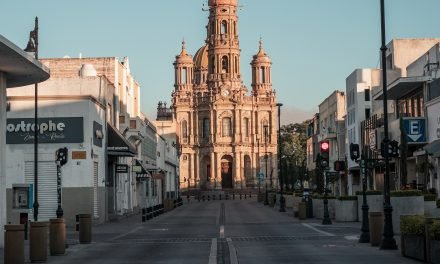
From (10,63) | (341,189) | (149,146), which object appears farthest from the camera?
(341,189)

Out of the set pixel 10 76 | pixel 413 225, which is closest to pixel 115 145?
pixel 10 76

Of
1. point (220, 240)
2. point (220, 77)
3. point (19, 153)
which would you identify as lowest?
point (220, 240)

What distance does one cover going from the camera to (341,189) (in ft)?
310

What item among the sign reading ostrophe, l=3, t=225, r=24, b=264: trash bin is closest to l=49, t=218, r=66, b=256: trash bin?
l=3, t=225, r=24, b=264: trash bin

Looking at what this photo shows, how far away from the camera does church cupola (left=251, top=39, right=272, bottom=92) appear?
582 feet

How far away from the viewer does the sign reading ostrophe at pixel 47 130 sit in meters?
42.8

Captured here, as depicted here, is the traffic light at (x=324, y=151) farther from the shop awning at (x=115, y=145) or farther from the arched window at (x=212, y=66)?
the arched window at (x=212, y=66)

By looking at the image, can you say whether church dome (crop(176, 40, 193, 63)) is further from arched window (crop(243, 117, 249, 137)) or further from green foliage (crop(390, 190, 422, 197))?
green foliage (crop(390, 190, 422, 197))

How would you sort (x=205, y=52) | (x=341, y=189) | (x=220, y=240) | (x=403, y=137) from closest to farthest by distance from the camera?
1. (x=220, y=240)
2. (x=403, y=137)
3. (x=341, y=189)
4. (x=205, y=52)

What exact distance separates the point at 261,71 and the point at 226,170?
75.6ft

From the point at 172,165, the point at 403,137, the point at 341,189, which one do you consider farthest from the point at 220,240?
the point at 172,165

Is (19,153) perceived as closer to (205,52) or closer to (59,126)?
(59,126)

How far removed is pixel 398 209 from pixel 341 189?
6699 centimetres

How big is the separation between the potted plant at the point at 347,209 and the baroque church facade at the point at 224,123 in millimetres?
120127
